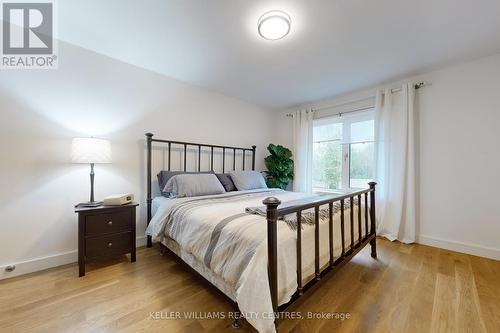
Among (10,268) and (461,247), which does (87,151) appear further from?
(461,247)

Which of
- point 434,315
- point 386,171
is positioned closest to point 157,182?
point 434,315

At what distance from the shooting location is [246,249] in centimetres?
113

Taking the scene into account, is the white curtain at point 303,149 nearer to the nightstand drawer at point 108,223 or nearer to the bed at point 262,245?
the bed at point 262,245

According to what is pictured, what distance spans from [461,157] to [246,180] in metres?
2.64

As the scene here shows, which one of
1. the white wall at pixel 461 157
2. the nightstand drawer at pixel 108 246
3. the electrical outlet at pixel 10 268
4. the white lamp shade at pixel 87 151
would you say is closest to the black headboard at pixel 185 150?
the nightstand drawer at pixel 108 246

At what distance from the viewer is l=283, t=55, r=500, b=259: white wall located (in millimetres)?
2203

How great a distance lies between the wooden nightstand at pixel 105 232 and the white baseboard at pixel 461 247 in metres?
3.53

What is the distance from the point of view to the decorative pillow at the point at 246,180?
9.38 ft

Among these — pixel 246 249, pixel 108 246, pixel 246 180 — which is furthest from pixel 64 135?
pixel 246 249

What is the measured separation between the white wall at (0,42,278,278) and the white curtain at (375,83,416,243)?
→ 294 centimetres

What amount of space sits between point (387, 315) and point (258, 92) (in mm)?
3066

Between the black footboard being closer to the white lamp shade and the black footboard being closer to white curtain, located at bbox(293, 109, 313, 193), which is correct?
white curtain, located at bbox(293, 109, 313, 193)

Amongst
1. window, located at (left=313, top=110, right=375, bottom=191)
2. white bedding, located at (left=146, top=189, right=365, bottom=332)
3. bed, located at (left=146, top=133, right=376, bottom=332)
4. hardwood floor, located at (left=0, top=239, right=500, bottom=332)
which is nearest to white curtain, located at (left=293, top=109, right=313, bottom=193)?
window, located at (left=313, top=110, right=375, bottom=191)

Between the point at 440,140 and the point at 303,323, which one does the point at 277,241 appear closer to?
→ the point at 303,323
